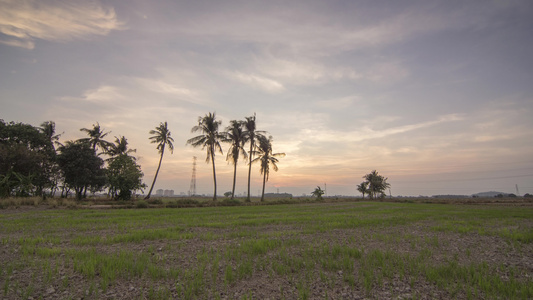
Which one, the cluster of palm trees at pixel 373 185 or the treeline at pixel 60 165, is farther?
the cluster of palm trees at pixel 373 185

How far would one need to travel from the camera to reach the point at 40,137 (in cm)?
4097

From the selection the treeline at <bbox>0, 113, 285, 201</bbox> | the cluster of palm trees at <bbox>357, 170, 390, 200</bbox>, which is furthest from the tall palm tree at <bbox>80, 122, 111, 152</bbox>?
the cluster of palm trees at <bbox>357, 170, 390, 200</bbox>

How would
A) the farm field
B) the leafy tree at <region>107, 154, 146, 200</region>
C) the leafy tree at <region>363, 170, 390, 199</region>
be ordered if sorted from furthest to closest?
the leafy tree at <region>363, 170, 390, 199</region>, the leafy tree at <region>107, 154, 146, 200</region>, the farm field

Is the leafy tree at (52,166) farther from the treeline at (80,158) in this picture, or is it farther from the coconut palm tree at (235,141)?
the coconut palm tree at (235,141)

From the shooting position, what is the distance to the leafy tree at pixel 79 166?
40234 millimetres

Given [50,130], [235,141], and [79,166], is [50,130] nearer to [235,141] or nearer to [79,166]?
[79,166]

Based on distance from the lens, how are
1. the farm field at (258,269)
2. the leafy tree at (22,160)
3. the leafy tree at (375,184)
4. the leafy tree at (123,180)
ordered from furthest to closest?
the leafy tree at (375,184)
the leafy tree at (123,180)
the leafy tree at (22,160)
the farm field at (258,269)

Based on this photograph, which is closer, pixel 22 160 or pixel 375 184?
pixel 22 160

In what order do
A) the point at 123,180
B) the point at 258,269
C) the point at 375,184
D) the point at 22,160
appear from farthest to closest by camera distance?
the point at 375,184
the point at 123,180
the point at 22,160
the point at 258,269

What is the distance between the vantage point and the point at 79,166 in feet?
133

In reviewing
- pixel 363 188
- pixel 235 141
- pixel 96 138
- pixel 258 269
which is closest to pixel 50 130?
pixel 96 138

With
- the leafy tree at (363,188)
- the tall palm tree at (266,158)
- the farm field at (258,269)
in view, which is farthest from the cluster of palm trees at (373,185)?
the farm field at (258,269)

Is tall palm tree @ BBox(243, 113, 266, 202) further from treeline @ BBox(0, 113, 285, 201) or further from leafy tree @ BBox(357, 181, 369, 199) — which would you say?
leafy tree @ BBox(357, 181, 369, 199)

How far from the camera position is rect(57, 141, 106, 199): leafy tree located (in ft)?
132
